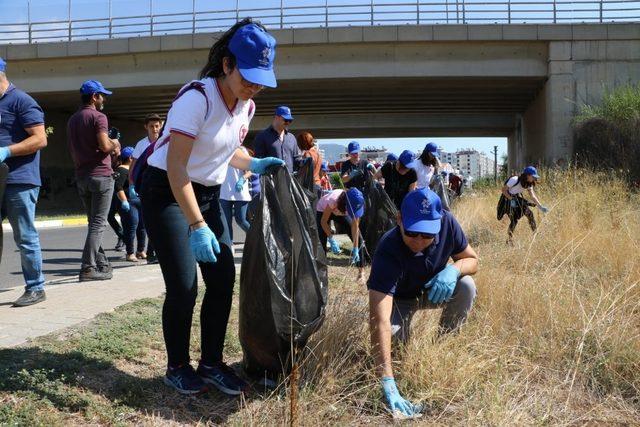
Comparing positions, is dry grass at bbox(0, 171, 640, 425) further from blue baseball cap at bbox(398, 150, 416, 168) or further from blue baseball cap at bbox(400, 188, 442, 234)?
blue baseball cap at bbox(398, 150, 416, 168)

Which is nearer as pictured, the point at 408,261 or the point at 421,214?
the point at 421,214

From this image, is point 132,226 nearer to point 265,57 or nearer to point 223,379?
point 223,379

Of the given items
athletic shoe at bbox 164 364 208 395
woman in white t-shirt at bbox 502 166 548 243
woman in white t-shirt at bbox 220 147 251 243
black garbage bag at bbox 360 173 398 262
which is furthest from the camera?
woman in white t-shirt at bbox 502 166 548 243

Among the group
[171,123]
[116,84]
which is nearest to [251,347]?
[171,123]

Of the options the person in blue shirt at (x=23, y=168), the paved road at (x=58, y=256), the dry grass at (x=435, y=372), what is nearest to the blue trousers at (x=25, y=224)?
the person in blue shirt at (x=23, y=168)

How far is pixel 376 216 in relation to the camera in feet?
22.2

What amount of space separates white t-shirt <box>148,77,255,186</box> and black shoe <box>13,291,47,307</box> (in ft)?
6.91

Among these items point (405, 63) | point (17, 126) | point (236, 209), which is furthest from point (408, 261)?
point (405, 63)

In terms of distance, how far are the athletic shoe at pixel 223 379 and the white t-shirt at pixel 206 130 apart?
0.87 meters

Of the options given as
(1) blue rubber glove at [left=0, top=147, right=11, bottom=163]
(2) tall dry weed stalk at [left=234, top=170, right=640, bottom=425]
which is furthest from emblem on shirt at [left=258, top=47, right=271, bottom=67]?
(1) blue rubber glove at [left=0, top=147, right=11, bottom=163]

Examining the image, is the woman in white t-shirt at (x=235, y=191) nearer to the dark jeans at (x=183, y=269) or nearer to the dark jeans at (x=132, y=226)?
the dark jeans at (x=132, y=226)

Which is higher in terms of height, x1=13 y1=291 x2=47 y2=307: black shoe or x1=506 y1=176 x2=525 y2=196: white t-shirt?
x1=506 y1=176 x2=525 y2=196: white t-shirt

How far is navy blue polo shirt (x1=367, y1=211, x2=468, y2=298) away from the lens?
2938 mm

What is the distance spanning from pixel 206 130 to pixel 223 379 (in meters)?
1.15
